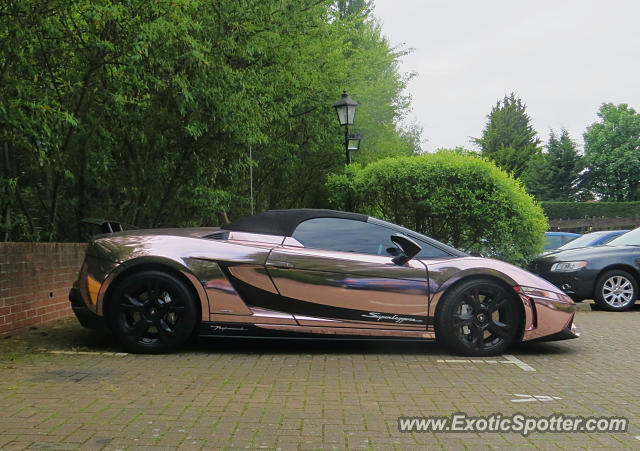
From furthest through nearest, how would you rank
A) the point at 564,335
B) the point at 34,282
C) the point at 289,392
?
the point at 34,282
the point at 564,335
the point at 289,392

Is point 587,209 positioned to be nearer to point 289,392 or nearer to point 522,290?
point 522,290

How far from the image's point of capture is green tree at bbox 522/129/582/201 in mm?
51094

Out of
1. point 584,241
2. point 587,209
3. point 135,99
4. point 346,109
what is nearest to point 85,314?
point 135,99

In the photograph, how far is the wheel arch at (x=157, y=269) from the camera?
5.20m

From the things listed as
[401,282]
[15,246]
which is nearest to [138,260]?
[15,246]

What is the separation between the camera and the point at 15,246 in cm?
611

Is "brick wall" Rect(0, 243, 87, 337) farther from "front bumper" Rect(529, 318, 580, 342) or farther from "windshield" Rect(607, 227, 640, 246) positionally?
"windshield" Rect(607, 227, 640, 246)

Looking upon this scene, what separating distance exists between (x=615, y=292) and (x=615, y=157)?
5548cm

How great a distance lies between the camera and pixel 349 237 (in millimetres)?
5508

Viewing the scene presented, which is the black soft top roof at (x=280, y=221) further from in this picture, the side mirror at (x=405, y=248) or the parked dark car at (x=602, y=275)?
the parked dark car at (x=602, y=275)

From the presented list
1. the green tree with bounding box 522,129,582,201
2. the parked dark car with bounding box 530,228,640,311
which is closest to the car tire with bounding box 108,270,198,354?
the parked dark car with bounding box 530,228,640,311

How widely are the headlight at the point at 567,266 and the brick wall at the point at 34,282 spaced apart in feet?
24.4

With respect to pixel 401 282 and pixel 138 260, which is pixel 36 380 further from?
pixel 401 282

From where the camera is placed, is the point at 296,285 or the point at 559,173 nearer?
the point at 296,285
